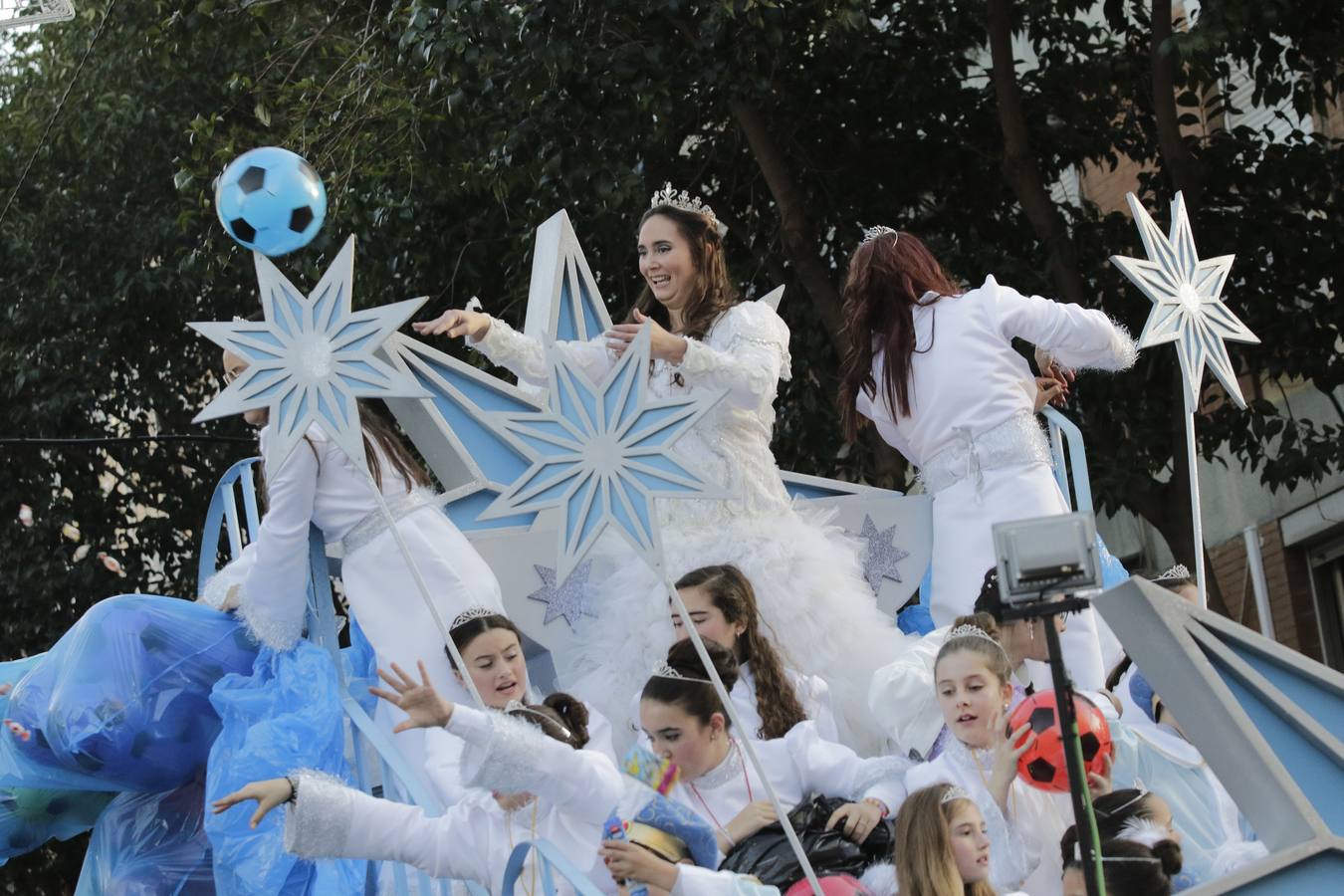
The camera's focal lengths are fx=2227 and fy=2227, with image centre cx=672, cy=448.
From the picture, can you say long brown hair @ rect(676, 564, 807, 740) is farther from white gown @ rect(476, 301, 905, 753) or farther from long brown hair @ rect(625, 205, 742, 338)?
long brown hair @ rect(625, 205, 742, 338)

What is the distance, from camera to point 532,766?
4840 millimetres

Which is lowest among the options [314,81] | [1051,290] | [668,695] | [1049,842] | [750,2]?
[1049,842]

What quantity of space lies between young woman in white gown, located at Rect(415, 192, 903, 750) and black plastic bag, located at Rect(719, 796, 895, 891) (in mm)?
1000

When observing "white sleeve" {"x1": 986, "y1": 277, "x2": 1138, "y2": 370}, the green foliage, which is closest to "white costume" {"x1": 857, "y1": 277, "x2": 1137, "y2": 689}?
"white sleeve" {"x1": 986, "y1": 277, "x2": 1138, "y2": 370}

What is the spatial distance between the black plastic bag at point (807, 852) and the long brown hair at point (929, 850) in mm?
264

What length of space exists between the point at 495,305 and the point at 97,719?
5.29 meters

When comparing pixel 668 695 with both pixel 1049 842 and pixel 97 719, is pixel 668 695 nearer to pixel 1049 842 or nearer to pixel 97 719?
Result: pixel 1049 842

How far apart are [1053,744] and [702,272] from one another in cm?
250

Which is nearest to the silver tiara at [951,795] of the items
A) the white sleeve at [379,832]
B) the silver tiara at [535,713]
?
the silver tiara at [535,713]

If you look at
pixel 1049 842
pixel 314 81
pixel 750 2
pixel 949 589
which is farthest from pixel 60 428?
pixel 1049 842

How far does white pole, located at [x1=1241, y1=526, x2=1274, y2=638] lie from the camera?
14328mm

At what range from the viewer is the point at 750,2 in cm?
918

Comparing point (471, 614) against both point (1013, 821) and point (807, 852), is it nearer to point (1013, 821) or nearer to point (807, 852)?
point (807, 852)

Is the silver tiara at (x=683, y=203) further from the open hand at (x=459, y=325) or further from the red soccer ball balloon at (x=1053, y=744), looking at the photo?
the red soccer ball balloon at (x=1053, y=744)
